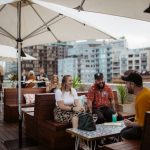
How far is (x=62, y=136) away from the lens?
4398 millimetres

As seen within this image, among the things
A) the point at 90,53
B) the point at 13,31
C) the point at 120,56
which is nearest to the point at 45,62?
the point at 90,53

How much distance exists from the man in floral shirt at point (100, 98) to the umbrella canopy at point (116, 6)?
1780 millimetres

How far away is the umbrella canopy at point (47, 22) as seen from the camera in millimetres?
4848

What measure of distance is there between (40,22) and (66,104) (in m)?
1.69

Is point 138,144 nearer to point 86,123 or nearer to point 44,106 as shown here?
point 86,123

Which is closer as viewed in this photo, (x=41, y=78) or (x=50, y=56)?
(x=41, y=78)

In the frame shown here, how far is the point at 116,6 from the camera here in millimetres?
3342

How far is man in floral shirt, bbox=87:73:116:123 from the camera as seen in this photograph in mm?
5008

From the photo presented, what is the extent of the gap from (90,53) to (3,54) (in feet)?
10.5

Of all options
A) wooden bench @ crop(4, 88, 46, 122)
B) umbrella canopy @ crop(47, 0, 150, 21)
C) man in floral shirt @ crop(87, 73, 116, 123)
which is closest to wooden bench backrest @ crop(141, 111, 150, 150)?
Answer: umbrella canopy @ crop(47, 0, 150, 21)

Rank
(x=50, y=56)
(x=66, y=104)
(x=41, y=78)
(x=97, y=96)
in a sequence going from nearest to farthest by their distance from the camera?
(x=66, y=104) < (x=97, y=96) < (x=41, y=78) < (x=50, y=56)

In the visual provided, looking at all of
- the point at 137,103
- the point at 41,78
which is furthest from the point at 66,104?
the point at 41,78

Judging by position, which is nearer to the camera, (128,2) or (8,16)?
(128,2)

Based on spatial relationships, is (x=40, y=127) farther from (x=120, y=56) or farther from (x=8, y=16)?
(x=120, y=56)
